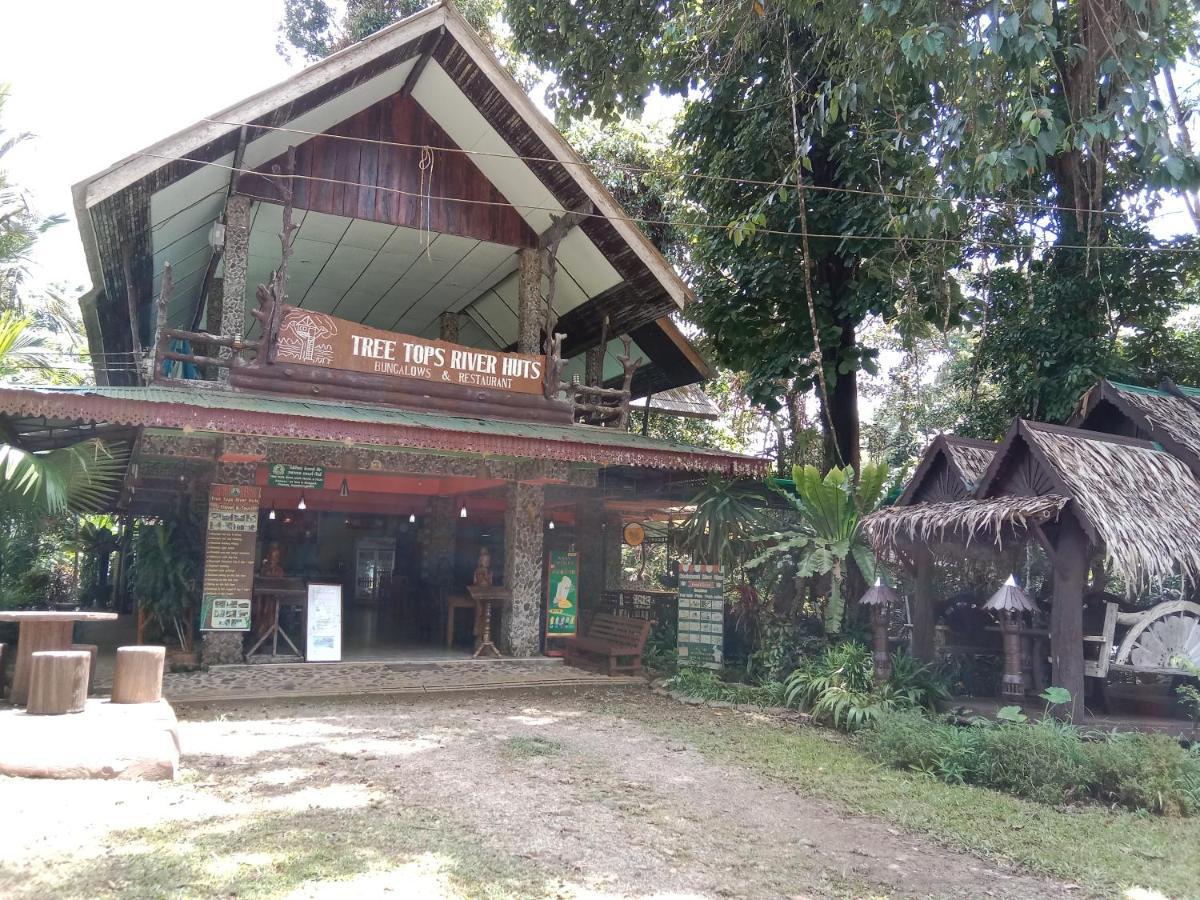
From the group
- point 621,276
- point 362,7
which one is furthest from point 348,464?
point 362,7

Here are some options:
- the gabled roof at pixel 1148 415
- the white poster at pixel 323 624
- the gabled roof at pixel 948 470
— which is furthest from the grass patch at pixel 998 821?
the white poster at pixel 323 624

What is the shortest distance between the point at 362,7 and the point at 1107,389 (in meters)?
18.6

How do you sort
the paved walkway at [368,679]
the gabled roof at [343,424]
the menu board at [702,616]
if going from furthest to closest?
1. the menu board at [702,616]
2. the paved walkway at [368,679]
3. the gabled roof at [343,424]

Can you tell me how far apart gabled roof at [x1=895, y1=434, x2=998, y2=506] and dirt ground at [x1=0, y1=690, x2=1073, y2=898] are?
361cm

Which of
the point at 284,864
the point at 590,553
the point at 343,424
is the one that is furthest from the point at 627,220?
the point at 284,864

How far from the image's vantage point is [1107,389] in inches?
347

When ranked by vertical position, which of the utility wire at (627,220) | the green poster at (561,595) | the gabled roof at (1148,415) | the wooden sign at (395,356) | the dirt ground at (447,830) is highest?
the utility wire at (627,220)

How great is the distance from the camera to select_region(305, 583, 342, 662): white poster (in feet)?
33.4

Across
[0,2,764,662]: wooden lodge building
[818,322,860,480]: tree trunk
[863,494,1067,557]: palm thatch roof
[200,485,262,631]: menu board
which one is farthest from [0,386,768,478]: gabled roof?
[863,494,1067,557]: palm thatch roof

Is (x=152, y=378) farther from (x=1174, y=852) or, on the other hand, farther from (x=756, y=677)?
(x=1174, y=852)

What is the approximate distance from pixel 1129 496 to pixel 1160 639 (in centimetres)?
133

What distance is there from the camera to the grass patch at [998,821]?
495 cm

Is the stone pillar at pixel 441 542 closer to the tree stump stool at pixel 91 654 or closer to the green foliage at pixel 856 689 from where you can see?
the tree stump stool at pixel 91 654

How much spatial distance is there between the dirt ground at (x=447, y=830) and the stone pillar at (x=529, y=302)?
20.2ft
